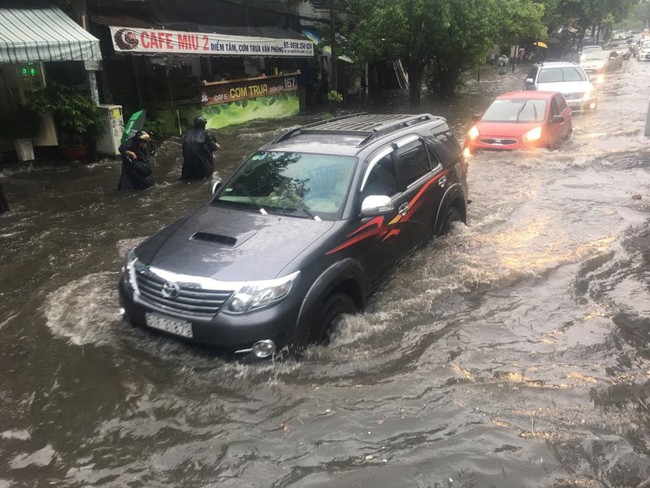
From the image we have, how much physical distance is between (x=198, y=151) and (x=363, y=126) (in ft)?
16.6

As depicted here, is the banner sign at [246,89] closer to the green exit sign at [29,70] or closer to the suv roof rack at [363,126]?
the green exit sign at [29,70]

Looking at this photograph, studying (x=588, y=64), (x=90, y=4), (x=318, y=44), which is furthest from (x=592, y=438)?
(x=588, y=64)

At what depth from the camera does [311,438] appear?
11.8 ft

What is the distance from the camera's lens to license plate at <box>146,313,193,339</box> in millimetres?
4051

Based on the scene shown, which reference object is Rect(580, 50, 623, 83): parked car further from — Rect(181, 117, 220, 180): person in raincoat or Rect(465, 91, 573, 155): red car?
Rect(181, 117, 220, 180): person in raincoat

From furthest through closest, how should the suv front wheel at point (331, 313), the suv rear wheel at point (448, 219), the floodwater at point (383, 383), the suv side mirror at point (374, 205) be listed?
1. the suv rear wheel at point (448, 219)
2. the suv side mirror at point (374, 205)
3. the suv front wheel at point (331, 313)
4. the floodwater at point (383, 383)

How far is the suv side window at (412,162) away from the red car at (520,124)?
6106 mm

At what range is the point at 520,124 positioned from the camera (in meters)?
12.0

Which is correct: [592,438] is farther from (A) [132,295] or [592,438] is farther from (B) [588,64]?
(B) [588,64]

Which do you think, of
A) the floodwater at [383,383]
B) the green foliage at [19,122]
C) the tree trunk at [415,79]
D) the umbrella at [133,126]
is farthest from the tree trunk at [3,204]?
the tree trunk at [415,79]

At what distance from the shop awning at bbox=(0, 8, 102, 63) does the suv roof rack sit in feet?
23.4

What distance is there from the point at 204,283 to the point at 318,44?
787 inches

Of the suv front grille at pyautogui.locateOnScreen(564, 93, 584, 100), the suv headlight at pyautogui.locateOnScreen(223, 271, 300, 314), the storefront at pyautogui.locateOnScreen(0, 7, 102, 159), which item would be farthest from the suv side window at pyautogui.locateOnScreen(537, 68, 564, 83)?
the suv headlight at pyautogui.locateOnScreen(223, 271, 300, 314)

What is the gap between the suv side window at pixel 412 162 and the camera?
5.75 meters
